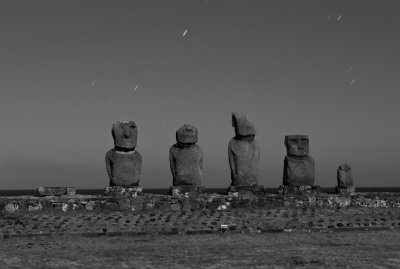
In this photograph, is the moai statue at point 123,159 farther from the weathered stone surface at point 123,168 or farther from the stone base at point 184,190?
the stone base at point 184,190

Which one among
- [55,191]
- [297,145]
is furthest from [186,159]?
[297,145]

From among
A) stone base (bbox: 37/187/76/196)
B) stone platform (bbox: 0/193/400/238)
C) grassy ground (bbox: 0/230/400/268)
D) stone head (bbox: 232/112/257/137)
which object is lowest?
grassy ground (bbox: 0/230/400/268)

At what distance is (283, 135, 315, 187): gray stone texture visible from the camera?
754 inches

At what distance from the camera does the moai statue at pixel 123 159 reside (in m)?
17.0

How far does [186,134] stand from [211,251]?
27.1ft

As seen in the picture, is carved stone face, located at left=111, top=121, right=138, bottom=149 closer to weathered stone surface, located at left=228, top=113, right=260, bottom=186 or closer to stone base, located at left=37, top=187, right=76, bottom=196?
stone base, located at left=37, top=187, right=76, bottom=196

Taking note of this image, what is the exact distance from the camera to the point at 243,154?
1798 centimetres

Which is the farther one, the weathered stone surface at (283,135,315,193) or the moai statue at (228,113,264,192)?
the weathered stone surface at (283,135,315,193)

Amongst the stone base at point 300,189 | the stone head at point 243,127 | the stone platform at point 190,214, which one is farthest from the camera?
the stone base at point 300,189

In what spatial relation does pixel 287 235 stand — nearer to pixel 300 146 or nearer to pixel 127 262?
pixel 127 262

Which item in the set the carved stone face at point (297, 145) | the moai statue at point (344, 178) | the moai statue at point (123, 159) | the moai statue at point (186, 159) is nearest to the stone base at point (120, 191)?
the moai statue at point (123, 159)

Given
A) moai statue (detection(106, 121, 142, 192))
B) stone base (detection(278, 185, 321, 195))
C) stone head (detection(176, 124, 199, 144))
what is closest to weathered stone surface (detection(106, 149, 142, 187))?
moai statue (detection(106, 121, 142, 192))

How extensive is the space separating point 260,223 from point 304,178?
622 cm

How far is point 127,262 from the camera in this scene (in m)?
8.27
